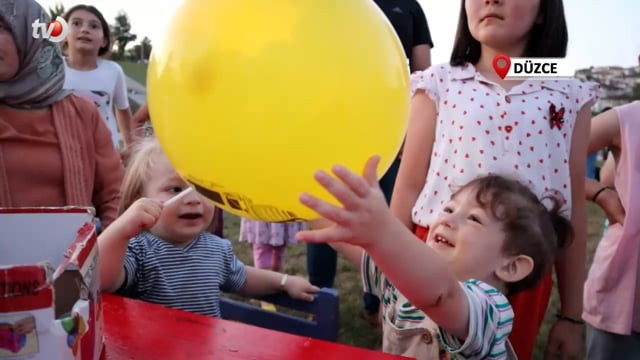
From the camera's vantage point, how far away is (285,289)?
1550mm

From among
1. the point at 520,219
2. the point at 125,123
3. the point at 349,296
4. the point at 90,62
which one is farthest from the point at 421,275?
the point at 125,123

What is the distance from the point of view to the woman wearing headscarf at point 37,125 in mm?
1734

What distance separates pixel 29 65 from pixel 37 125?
20 cm

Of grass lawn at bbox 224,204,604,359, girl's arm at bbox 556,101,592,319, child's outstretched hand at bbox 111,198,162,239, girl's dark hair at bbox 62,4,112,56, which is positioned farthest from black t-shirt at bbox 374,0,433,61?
girl's dark hair at bbox 62,4,112,56

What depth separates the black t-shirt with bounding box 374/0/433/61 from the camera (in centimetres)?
254

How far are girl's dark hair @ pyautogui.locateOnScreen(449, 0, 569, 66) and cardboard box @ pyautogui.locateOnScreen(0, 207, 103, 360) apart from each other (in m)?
1.20

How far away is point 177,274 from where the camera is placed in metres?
1.60

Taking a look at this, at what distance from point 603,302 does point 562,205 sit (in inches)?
20.3

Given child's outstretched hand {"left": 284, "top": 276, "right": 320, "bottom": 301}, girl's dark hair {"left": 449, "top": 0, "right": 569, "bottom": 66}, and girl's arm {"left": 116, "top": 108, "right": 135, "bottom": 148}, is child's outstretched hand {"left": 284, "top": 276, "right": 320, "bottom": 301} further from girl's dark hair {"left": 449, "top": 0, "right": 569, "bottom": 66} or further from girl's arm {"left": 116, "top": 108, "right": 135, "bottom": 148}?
girl's arm {"left": 116, "top": 108, "right": 135, "bottom": 148}

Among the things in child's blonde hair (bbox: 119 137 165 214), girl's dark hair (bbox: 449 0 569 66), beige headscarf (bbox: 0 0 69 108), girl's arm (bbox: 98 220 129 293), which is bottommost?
girl's arm (bbox: 98 220 129 293)

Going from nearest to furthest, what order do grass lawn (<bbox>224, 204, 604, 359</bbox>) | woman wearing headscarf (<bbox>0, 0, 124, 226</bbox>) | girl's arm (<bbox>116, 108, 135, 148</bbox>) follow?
1. woman wearing headscarf (<bbox>0, 0, 124, 226</bbox>)
2. grass lawn (<bbox>224, 204, 604, 359</bbox>)
3. girl's arm (<bbox>116, 108, 135, 148</bbox>)

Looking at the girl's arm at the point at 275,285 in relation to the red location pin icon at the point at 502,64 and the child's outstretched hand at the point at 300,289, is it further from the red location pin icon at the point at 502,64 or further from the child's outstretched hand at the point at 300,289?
the red location pin icon at the point at 502,64

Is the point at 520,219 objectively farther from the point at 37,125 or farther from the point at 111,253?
the point at 37,125

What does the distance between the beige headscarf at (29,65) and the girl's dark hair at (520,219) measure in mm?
1362
